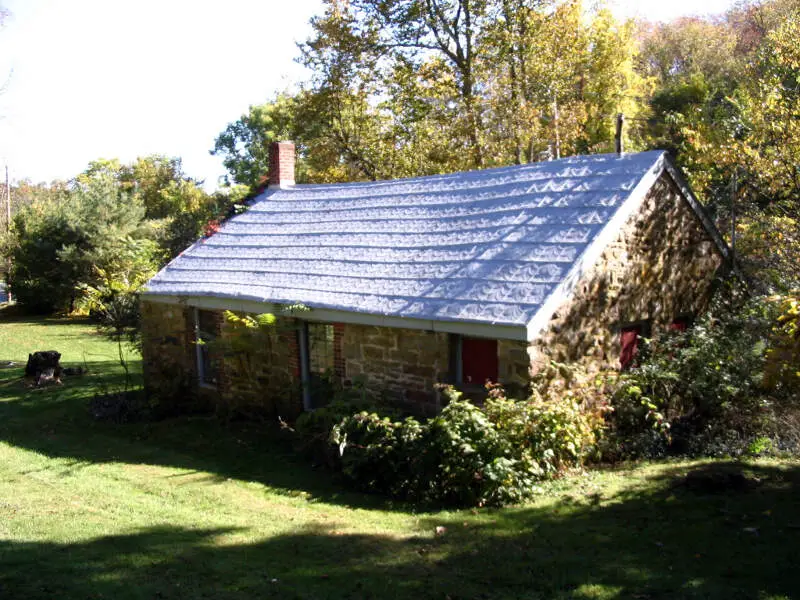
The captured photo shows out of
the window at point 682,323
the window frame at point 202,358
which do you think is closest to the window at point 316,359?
the window frame at point 202,358

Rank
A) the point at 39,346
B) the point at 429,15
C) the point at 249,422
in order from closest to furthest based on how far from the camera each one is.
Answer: the point at 249,422
the point at 39,346
the point at 429,15

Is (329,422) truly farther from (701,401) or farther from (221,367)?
(701,401)

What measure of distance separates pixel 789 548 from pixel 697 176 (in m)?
11.1

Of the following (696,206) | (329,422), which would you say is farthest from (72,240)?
(696,206)

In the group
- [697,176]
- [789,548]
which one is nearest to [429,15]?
[697,176]

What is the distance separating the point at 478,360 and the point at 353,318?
2072 millimetres

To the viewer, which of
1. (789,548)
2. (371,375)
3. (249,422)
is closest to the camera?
(789,548)

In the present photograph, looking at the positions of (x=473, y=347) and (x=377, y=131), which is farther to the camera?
(x=377, y=131)

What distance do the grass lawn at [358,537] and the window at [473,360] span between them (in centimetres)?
196

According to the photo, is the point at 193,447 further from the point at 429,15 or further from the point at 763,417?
the point at 429,15

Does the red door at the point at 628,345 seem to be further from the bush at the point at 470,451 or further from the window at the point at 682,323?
the bush at the point at 470,451

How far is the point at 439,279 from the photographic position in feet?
34.1

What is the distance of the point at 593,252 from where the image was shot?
9641mm

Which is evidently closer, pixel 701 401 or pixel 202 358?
pixel 701 401
